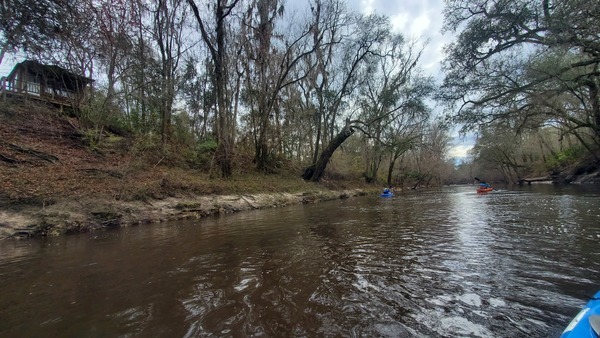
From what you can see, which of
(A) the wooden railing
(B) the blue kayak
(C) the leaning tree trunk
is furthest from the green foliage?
(B) the blue kayak

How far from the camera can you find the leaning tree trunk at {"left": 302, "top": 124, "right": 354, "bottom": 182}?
2342 centimetres

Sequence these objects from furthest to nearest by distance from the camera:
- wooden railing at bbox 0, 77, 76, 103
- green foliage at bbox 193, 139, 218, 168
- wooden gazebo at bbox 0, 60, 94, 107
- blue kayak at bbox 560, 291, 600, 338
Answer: green foliage at bbox 193, 139, 218, 168 < wooden railing at bbox 0, 77, 76, 103 < wooden gazebo at bbox 0, 60, 94, 107 < blue kayak at bbox 560, 291, 600, 338

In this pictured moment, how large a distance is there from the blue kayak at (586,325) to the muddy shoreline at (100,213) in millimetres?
11163

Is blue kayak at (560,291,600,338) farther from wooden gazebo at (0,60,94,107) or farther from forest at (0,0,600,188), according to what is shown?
wooden gazebo at (0,60,94,107)

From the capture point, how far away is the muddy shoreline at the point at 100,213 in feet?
26.3

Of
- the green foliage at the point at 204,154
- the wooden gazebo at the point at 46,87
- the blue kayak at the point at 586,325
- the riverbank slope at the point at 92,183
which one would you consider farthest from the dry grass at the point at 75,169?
the blue kayak at the point at 586,325

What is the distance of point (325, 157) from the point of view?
24203mm

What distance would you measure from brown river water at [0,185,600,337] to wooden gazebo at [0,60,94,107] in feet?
38.8

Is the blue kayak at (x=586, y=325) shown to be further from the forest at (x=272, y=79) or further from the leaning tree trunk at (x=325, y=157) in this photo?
the leaning tree trunk at (x=325, y=157)

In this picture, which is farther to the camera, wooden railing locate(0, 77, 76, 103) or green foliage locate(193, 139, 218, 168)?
green foliage locate(193, 139, 218, 168)

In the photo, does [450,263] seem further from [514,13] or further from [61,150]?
[61,150]

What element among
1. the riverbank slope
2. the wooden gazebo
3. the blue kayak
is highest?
the wooden gazebo

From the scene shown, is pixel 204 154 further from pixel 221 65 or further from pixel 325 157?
pixel 325 157

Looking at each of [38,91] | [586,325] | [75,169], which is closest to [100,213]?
[75,169]
